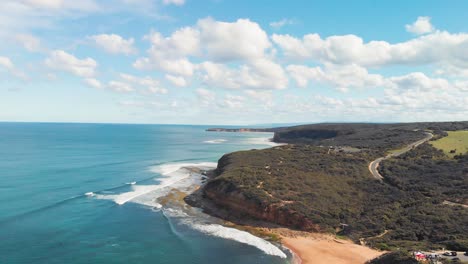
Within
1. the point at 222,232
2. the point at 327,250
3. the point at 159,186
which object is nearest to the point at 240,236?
the point at 222,232

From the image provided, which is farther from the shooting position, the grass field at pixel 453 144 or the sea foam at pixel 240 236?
the grass field at pixel 453 144

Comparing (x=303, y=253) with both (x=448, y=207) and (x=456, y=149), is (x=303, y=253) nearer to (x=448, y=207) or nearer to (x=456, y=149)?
(x=448, y=207)

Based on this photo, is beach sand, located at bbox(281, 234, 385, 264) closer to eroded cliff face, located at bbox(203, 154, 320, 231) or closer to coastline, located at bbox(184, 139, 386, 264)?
coastline, located at bbox(184, 139, 386, 264)

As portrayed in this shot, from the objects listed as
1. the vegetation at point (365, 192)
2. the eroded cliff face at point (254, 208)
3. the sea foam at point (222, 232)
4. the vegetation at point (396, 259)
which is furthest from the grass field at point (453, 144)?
the sea foam at point (222, 232)

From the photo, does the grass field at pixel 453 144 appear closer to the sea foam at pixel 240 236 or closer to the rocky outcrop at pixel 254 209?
the rocky outcrop at pixel 254 209

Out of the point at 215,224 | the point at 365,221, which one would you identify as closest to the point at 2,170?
the point at 215,224

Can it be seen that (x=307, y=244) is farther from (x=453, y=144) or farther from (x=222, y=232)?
(x=453, y=144)
